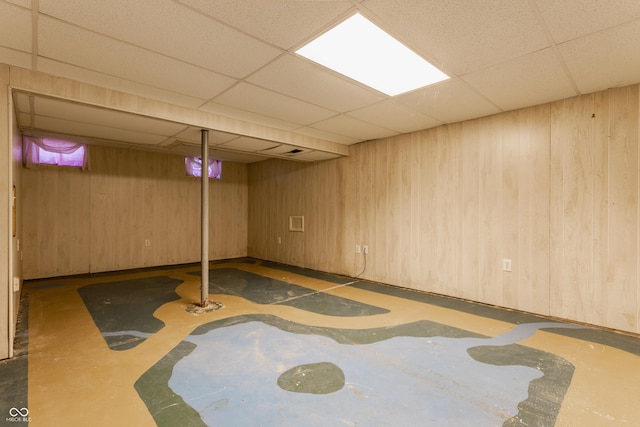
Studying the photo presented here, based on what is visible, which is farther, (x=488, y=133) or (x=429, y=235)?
(x=429, y=235)

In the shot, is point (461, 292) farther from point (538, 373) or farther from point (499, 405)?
point (499, 405)

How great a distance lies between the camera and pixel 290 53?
2281mm

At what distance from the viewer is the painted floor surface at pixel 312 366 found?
174cm

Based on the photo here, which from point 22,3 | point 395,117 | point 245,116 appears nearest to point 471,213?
point 395,117

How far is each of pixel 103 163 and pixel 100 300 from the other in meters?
3.10

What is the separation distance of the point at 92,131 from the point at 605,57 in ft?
18.2

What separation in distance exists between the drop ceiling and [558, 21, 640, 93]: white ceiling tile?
13 millimetres

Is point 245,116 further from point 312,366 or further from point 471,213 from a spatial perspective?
point 471,213

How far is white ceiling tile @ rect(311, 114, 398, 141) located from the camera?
397cm

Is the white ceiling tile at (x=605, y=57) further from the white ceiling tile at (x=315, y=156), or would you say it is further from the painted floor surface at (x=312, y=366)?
the white ceiling tile at (x=315, y=156)

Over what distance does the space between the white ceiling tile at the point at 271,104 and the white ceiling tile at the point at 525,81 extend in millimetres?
1638

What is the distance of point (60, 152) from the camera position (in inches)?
204

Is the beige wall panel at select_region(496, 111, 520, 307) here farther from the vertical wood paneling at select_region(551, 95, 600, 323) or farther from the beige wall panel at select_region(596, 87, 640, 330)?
the beige wall panel at select_region(596, 87, 640, 330)

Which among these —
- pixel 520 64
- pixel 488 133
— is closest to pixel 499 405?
pixel 520 64
